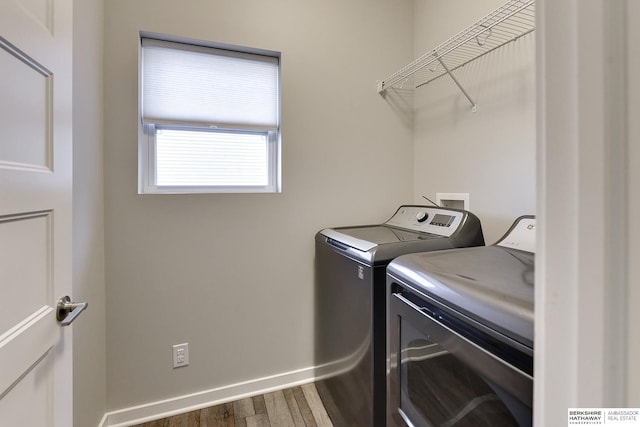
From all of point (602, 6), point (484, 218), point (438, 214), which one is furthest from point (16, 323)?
point (484, 218)

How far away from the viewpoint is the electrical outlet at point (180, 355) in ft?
5.10

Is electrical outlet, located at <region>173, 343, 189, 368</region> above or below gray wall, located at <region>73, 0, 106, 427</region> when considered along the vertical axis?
below

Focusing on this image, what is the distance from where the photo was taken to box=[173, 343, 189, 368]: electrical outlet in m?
1.55

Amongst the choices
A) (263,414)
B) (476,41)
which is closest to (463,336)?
(263,414)

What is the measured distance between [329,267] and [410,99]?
130cm

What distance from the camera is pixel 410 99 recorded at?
1.99 metres

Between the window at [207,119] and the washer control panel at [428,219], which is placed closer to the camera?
the washer control panel at [428,219]

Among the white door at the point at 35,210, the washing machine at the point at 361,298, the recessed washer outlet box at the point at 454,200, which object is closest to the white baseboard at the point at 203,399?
the washing machine at the point at 361,298

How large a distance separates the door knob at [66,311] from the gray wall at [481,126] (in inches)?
65.8

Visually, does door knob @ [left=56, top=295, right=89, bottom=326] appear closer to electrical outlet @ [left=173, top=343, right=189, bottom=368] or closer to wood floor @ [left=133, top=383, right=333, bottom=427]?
electrical outlet @ [left=173, top=343, right=189, bottom=368]

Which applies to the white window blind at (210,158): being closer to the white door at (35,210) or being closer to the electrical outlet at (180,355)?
the white door at (35,210)

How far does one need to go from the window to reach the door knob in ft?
2.99

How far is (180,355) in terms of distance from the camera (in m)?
1.56

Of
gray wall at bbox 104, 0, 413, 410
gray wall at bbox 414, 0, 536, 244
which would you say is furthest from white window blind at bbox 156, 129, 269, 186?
gray wall at bbox 414, 0, 536, 244
